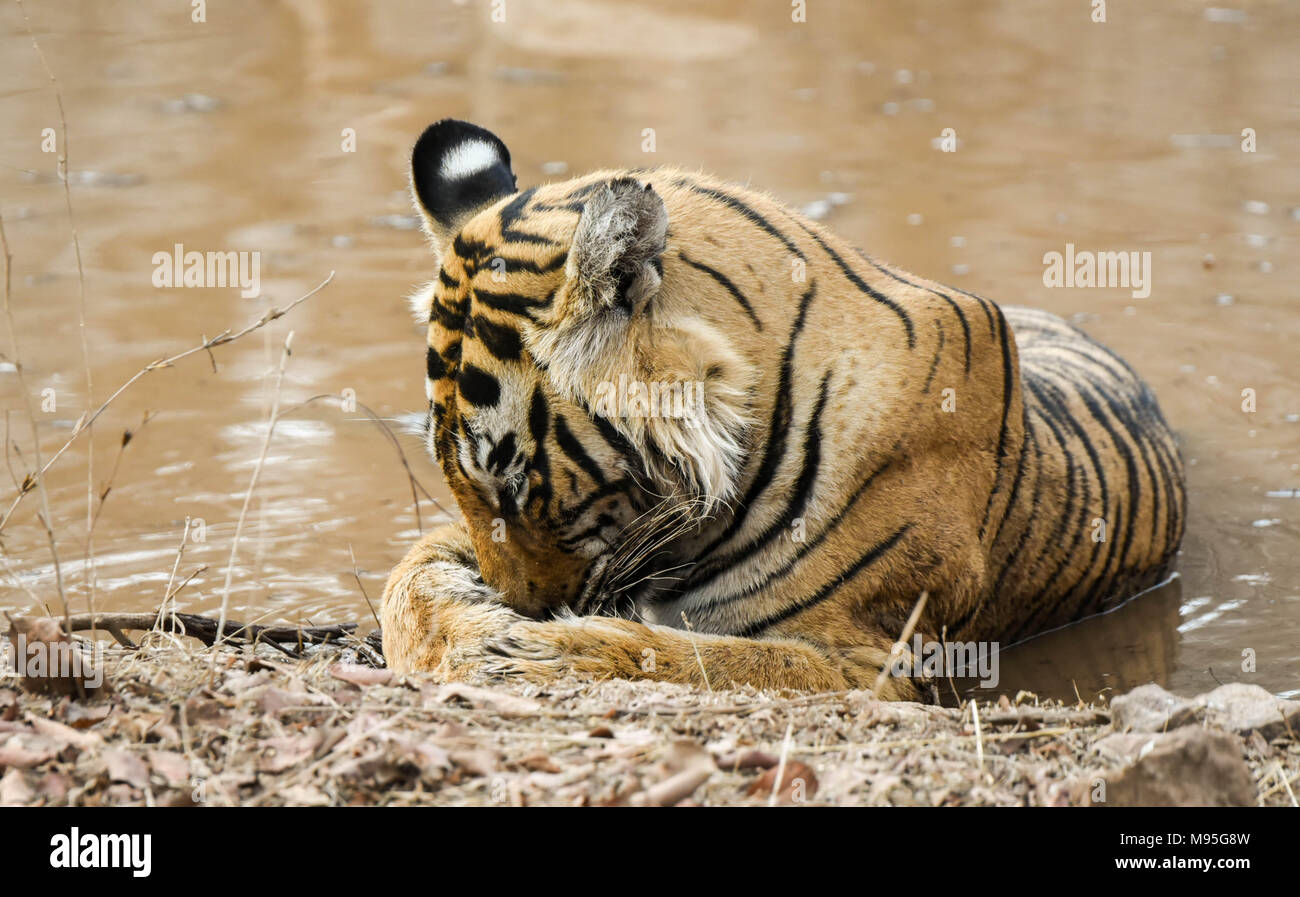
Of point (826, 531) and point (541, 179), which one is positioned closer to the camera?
point (826, 531)

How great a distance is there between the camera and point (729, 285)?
136 inches

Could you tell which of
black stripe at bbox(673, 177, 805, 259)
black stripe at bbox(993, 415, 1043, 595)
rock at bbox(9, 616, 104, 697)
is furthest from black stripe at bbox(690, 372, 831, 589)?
rock at bbox(9, 616, 104, 697)

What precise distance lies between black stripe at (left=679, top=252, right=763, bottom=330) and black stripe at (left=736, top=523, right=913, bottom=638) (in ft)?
2.10

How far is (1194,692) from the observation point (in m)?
4.27

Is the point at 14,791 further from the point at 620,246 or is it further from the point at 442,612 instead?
the point at 620,246

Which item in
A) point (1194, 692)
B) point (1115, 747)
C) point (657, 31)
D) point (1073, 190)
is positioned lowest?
point (1194, 692)

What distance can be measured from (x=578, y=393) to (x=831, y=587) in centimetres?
82

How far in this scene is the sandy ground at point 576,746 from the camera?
2408 mm

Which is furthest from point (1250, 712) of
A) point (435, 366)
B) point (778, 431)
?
point (435, 366)

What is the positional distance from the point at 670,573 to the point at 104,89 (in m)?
9.69
